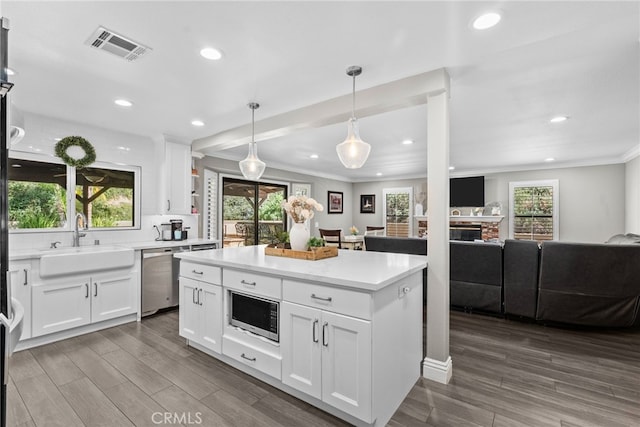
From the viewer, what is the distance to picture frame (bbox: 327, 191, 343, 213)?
877 cm

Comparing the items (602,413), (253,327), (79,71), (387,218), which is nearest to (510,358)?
(602,413)

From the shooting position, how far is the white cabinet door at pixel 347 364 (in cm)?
173

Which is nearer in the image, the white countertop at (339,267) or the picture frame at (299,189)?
the white countertop at (339,267)

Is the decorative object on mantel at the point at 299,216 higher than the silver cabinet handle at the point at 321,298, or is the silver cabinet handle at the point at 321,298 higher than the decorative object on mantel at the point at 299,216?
the decorative object on mantel at the point at 299,216

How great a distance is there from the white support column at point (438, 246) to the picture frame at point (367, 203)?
7.20 metres

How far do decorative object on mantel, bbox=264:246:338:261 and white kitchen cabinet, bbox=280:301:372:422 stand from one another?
49cm

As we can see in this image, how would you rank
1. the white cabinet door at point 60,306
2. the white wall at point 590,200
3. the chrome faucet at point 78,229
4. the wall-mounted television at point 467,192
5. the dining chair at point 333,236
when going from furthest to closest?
the wall-mounted television at point 467,192, the dining chair at point 333,236, the white wall at point 590,200, the chrome faucet at point 78,229, the white cabinet door at point 60,306

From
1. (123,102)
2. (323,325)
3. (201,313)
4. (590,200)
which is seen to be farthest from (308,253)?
(590,200)

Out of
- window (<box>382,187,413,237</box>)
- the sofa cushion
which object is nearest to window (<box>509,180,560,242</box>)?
the sofa cushion

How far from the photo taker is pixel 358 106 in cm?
281

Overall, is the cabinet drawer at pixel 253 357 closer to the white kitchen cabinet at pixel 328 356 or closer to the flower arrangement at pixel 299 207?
the white kitchen cabinet at pixel 328 356

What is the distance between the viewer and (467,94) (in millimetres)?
2951

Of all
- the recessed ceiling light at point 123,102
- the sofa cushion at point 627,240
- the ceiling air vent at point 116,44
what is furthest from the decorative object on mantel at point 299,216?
the sofa cushion at point 627,240

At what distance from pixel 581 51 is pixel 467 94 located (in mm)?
890
